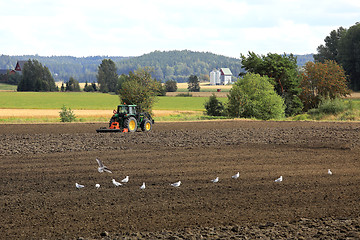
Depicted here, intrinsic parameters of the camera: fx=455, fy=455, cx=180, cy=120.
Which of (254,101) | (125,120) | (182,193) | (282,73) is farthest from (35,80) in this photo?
(182,193)

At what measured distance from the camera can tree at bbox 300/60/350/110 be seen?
64.0 meters

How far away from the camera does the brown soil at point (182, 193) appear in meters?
10.0

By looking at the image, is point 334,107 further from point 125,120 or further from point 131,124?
point 125,120

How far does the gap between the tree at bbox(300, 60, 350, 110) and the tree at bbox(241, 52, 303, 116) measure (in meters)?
4.21

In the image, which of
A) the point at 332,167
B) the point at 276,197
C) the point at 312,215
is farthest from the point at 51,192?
the point at 332,167

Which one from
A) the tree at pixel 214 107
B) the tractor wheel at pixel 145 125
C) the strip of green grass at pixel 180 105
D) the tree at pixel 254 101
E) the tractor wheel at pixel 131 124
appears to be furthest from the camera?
the strip of green grass at pixel 180 105

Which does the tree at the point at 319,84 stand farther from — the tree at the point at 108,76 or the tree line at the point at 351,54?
the tree at the point at 108,76

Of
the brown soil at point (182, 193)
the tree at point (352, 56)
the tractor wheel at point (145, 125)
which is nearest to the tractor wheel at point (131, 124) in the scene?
the tractor wheel at point (145, 125)

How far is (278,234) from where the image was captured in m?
9.59

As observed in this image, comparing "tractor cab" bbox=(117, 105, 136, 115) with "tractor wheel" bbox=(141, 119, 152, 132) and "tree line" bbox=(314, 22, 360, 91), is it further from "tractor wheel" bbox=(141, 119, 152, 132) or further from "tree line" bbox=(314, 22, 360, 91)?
"tree line" bbox=(314, 22, 360, 91)

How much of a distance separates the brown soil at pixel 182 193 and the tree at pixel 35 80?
4414 inches

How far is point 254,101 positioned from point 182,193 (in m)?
39.1

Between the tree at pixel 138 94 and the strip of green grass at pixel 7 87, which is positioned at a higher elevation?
the strip of green grass at pixel 7 87

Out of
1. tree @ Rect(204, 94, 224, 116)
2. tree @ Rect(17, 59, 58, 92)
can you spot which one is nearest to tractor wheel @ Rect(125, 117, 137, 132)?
tree @ Rect(204, 94, 224, 116)
